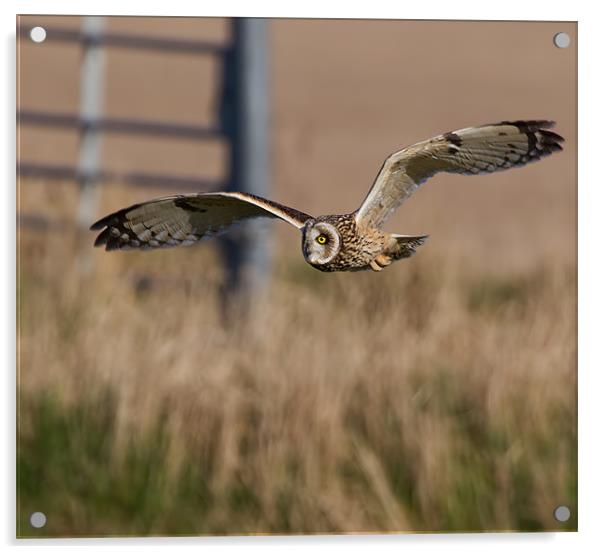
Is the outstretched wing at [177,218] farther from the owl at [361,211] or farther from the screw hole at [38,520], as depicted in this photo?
the screw hole at [38,520]

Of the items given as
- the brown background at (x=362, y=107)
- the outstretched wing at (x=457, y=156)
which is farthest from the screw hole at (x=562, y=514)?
the outstretched wing at (x=457, y=156)

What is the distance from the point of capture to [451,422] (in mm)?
3361

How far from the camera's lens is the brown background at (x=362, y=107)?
2.84 m

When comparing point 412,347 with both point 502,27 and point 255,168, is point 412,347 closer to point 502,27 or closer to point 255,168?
point 255,168

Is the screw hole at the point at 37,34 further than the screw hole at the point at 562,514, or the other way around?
the screw hole at the point at 562,514

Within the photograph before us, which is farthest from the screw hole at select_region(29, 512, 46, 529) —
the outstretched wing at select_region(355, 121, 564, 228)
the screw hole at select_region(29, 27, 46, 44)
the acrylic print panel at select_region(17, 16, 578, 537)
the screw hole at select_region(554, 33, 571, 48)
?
the outstretched wing at select_region(355, 121, 564, 228)

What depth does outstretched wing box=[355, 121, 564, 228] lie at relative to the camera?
117cm

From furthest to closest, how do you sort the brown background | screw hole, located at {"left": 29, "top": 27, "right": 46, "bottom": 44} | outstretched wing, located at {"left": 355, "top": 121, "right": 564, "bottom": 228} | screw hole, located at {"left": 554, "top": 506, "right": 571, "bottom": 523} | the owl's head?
screw hole, located at {"left": 554, "top": 506, "right": 571, "bottom": 523} < the brown background < screw hole, located at {"left": 29, "top": 27, "right": 46, "bottom": 44} < outstretched wing, located at {"left": 355, "top": 121, "right": 564, "bottom": 228} < the owl's head

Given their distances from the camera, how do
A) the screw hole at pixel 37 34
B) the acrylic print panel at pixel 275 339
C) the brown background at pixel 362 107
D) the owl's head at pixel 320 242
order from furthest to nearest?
1. the acrylic print panel at pixel 275 339
2. the brown background at pixel 362 107
3. the screw hole at pixel 37 34
4. the owl's head at pixel 320 242

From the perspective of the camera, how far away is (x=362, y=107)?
4141mm

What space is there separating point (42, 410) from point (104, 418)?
0.59 feet

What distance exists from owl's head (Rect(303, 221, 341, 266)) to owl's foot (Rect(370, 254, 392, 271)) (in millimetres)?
37

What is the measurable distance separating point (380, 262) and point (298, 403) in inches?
89.2

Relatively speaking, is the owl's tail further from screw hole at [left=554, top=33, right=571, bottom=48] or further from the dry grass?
the dry grass
